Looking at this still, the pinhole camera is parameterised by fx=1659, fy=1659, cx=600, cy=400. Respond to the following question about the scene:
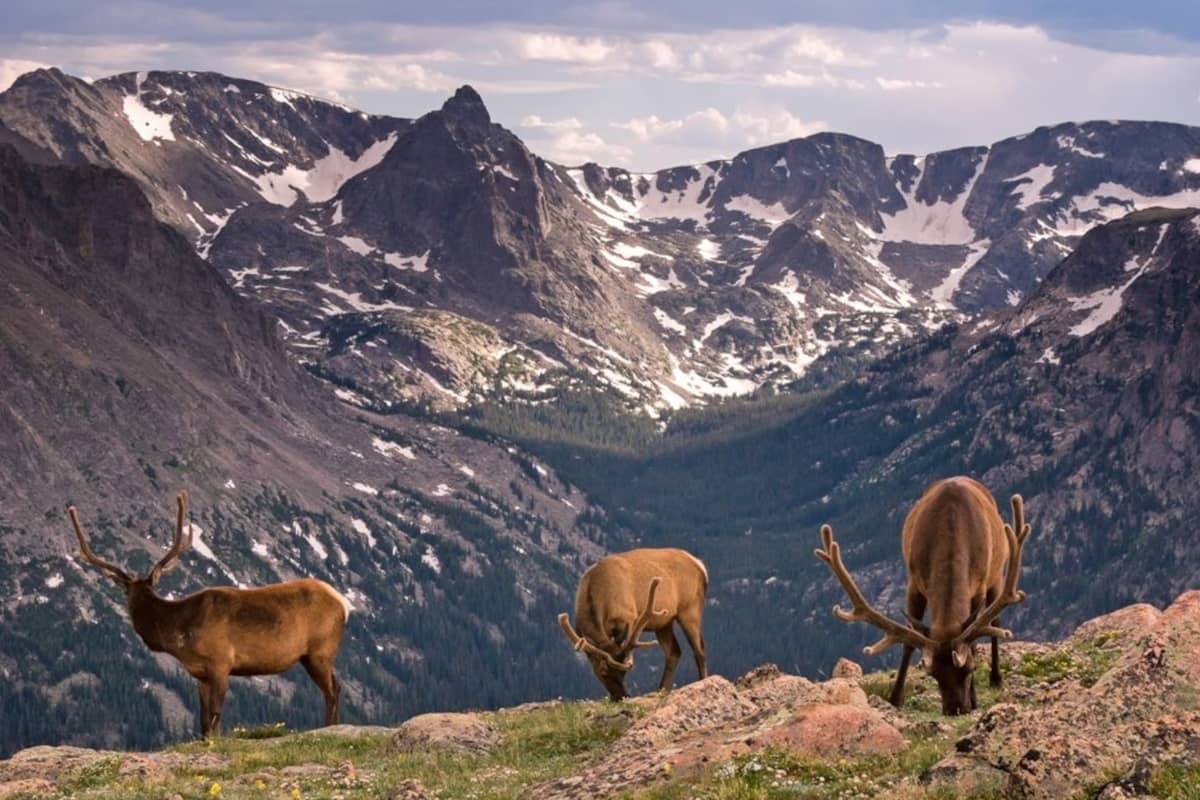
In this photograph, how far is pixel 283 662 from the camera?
46156 millimetres

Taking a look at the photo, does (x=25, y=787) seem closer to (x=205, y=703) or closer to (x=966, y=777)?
(x=205, y=703)

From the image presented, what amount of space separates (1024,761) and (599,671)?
22.6 metres

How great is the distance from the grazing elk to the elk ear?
0.09 feet

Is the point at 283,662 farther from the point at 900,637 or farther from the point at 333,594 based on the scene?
the point at 900,637

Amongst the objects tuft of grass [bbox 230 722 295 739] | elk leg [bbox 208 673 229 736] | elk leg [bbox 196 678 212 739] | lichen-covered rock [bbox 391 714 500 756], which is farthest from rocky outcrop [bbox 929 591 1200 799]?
elk leg [bbox 196 678 212 739]

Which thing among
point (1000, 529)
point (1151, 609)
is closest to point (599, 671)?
point (1000, 529)

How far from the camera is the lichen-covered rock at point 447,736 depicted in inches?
1442

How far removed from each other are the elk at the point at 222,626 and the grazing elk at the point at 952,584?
17370 millimetres

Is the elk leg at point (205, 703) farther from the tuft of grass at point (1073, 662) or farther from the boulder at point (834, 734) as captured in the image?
the boulder at point (834, 734)

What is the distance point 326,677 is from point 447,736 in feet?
37.0

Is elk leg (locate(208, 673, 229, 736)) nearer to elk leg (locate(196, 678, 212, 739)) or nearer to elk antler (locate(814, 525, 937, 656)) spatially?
elk leg (locate(196, 678, 212, 739))

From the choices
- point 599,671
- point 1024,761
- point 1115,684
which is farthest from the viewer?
point 599,671

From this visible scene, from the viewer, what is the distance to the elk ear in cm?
3238

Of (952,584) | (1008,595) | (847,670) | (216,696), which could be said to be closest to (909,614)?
(952,584)
